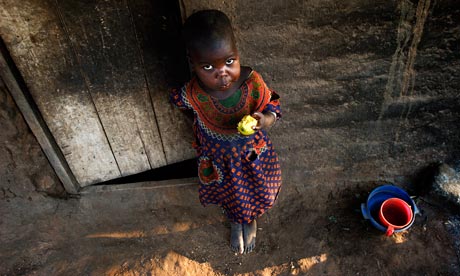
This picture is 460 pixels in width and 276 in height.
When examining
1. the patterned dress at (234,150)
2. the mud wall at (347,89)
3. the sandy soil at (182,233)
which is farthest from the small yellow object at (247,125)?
the sandy soil at (182,233)

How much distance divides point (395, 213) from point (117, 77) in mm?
2090

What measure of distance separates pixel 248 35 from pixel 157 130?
0.93 m

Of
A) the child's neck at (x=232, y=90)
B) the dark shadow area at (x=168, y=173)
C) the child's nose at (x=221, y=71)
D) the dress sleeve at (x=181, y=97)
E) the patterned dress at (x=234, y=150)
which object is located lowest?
the dark shadow area at (x=168, y=173)

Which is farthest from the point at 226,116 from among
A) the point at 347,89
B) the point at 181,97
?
the point at 347,89

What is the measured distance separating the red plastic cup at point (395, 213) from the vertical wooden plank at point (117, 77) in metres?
1.62

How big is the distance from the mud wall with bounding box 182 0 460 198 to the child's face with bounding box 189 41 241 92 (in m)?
0.40

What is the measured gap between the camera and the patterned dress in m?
1.80

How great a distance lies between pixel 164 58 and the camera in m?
2.07

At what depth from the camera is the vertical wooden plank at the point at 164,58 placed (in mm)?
1895

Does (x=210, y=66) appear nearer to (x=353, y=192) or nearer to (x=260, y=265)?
(x=260, y=265)

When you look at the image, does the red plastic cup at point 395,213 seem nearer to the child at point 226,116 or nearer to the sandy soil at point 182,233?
the sandy soil at point 182,233

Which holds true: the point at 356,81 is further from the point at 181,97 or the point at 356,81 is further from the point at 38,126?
the point at 38,126

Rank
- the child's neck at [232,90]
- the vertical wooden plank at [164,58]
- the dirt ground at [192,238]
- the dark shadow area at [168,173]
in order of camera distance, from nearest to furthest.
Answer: the child's neck at [232,90] < the vertical wooden plank at [164,58] < the dirt ground at [192,238] < the dark shadow area at [168,173]

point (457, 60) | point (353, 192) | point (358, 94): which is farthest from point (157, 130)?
point (457, 60)
